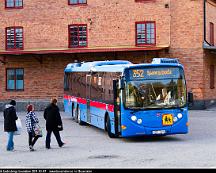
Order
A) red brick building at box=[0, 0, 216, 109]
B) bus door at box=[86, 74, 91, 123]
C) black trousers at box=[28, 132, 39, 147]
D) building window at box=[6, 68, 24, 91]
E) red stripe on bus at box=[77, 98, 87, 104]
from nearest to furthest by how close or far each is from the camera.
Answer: black trousers at box=[28, 132, 39, 147]
bus door at box=[86, 74, 91, 123]
red stripe on bus at box=[77, 98, 87, 104]
red brick building at box=[0, 0, 216, 109]
building window at box=[6, 68, 24, 91]

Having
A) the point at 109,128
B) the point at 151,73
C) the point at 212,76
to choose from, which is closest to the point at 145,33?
the point at 212,76

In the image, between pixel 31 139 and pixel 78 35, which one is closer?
pixel 31 139

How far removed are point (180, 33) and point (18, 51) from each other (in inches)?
439

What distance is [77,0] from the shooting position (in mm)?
39188

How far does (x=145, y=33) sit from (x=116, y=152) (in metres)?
21.7

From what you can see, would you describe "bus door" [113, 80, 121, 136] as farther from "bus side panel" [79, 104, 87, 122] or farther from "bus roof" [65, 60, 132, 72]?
"bus side panel" [79, 104, 87, 122]

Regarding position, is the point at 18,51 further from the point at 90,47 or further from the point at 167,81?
the point at 167,81

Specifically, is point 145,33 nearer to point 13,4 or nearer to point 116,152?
point 13,4

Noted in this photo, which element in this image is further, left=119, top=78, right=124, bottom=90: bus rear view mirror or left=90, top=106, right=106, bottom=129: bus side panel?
left=90, top=106, right=106, bottom=129: bus side panel

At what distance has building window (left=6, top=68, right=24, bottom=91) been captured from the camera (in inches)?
1597

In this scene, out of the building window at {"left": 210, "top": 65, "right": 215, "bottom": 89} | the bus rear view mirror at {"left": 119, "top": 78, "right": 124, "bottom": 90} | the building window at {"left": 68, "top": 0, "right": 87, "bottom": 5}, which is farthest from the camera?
the building window at {"left": 210, "top": 65, "right": 215, "bottom": 89}

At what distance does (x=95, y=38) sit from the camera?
38562 mm

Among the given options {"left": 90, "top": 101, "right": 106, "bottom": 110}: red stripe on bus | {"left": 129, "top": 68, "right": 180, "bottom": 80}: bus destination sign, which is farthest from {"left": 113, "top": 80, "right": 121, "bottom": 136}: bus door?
{"left": 90, "top": 101, "right": 106, "bottom": 110}: red stripe on bus

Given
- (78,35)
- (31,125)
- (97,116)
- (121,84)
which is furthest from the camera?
(78,35)
